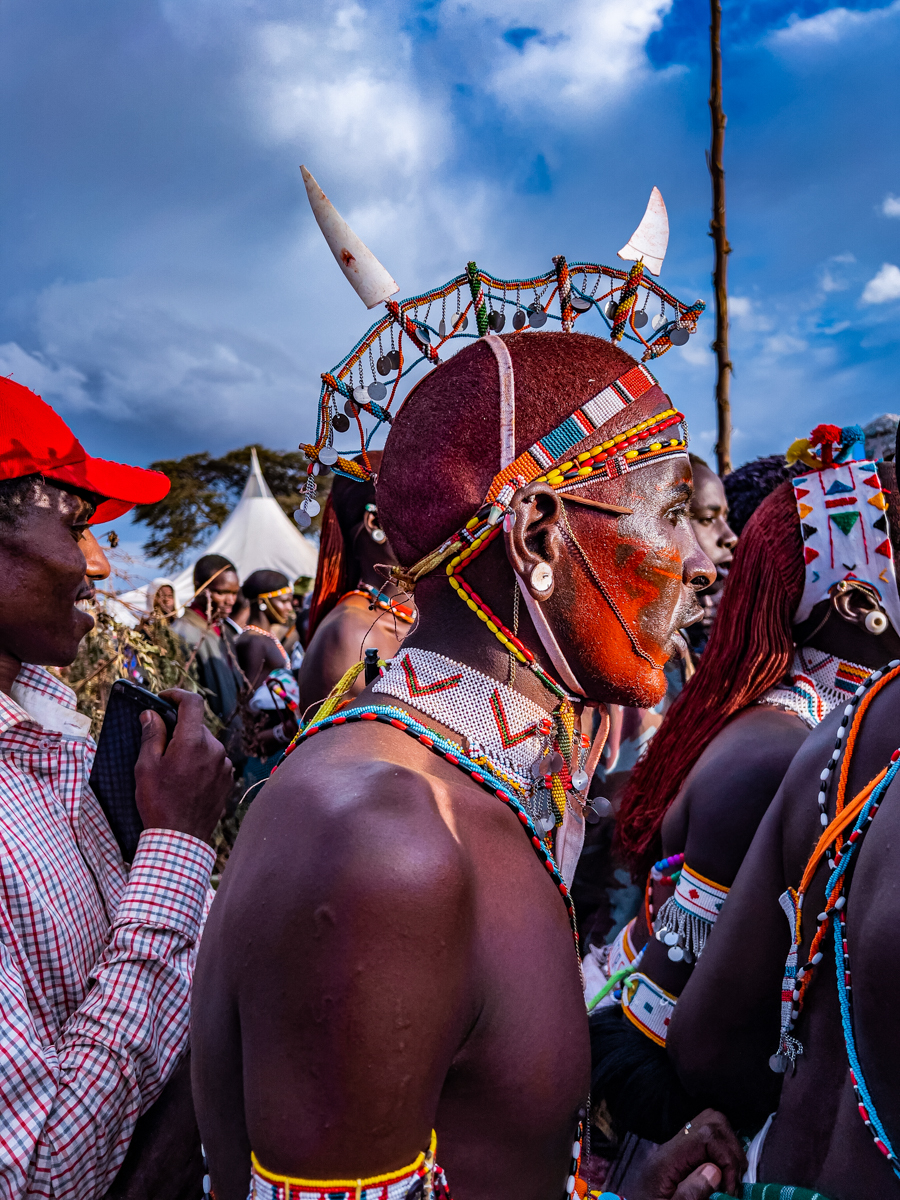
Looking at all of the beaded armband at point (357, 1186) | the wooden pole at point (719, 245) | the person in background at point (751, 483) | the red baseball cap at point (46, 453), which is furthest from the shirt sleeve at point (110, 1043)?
the wooden pole at point (719, 245)

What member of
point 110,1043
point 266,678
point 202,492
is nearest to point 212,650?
point 266,678

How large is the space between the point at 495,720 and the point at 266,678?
9.29 feet

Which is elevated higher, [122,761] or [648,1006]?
[122,761]

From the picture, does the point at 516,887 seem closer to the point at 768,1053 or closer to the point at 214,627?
the point at 768,1053

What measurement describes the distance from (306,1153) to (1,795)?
42.6 inches

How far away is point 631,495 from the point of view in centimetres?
180

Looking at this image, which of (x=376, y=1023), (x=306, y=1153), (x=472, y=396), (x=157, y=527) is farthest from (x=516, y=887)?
(x=157, y=527)

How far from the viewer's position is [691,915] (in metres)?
2.47

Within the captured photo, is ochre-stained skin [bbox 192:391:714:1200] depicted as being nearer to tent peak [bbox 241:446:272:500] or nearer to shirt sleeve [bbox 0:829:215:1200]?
shirt sleeve [bbox 0:829:215:1200]

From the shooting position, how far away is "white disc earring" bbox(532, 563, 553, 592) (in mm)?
1672

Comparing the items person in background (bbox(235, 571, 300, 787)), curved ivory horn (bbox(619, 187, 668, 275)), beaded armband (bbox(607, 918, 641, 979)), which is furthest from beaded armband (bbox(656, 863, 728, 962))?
curved ivory horn (bbox(619, 187, 668, 275))

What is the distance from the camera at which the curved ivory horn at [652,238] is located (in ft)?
7.28

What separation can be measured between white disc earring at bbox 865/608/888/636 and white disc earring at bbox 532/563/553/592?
1.46 m

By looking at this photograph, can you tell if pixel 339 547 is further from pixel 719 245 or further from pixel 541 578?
pixel 719 245
